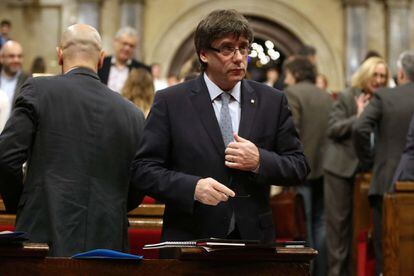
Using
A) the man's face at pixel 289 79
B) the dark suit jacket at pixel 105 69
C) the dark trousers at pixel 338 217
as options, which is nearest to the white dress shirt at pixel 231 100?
the dark suit jacket at pixel 105 69

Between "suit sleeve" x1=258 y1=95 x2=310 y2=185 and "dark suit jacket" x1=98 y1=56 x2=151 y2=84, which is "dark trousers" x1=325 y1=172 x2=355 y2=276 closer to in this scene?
"dark suit jacket" x1=98 y1=56 x2=151 y2=84

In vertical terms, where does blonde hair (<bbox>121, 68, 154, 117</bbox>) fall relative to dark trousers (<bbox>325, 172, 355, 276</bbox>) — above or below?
above

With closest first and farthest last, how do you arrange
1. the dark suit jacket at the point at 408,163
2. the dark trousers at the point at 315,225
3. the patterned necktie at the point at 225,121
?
the patterned necktie at the point at 225,121, the dark suit jacket at the point at 408,163, the dark trousers at the point at 315,225

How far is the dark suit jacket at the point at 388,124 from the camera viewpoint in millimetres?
7527

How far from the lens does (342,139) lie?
8625mm

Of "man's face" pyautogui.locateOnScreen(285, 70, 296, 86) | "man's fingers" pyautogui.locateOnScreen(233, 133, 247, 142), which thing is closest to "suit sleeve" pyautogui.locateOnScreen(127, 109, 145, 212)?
"man's fingers" pyautogui.locateOnScreen(233, 133, 247, 142)

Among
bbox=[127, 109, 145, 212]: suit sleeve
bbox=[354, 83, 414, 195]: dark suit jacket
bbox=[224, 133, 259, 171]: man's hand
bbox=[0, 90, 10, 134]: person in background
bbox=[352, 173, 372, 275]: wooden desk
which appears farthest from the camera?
bbox=[352, 173, 372, 275]: wooden desk

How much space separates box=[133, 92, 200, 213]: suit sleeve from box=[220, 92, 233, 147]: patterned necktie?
25 centimetres

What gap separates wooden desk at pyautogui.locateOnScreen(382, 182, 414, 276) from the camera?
643 centimetres

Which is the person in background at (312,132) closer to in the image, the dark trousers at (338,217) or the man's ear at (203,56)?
the dark trousers at (338,217)

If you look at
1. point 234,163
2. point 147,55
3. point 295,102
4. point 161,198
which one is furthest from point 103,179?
point 147,55

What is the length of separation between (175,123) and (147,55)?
1227 centimetres

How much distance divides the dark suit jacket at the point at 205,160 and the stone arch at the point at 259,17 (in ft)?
39.8

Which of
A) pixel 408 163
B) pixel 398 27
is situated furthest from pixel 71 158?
pixel 398 27
